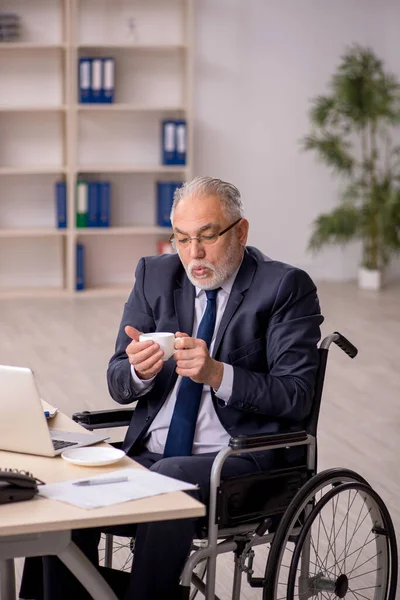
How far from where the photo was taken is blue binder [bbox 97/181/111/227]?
8078 mm

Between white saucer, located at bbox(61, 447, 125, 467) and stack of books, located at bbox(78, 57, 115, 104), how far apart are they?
19.8 ft

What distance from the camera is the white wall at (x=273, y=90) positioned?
8438 millimetres

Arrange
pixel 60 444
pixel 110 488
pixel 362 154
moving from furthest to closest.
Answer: pixel 362 154
pixel 60 444
pixel 110 488

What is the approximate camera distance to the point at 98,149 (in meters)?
8.37

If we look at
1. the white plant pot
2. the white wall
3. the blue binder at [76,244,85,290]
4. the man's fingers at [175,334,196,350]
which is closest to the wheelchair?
the man's fingers at [175,334,196,350]

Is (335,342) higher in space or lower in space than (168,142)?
lower

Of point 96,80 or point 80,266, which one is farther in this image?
point 80,266

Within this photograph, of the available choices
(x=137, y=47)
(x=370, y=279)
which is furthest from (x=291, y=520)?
(x=370, y=279)

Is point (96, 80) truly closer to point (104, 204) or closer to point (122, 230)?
point (104, 204)

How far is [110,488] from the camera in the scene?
1.99 metres

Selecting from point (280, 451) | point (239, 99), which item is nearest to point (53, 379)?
point (280, 451)

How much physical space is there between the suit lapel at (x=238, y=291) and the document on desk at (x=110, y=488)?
0.65 metres

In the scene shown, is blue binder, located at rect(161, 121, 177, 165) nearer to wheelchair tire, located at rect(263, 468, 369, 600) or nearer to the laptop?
wheelchair tire, located at rect(263, 468, 369, 600)

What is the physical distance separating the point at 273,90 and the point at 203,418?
20.5ft
